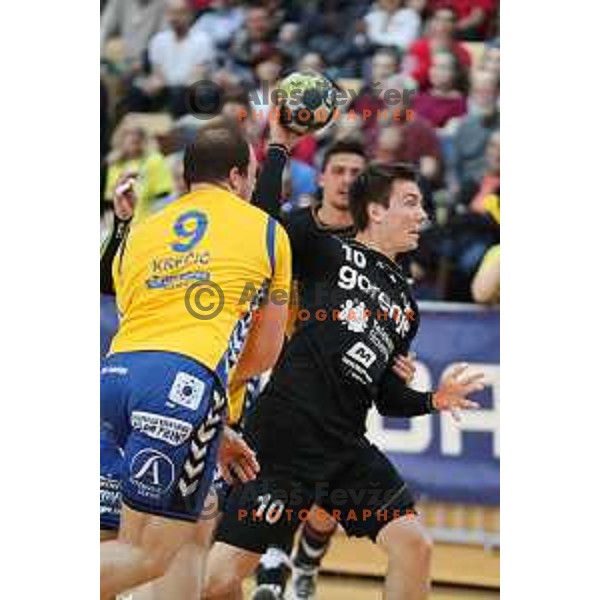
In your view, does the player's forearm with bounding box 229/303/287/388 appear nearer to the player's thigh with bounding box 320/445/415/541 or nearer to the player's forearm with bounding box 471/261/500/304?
the player's thigh with bounding box 320/445/415/541

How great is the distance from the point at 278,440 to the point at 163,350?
0.79 meters

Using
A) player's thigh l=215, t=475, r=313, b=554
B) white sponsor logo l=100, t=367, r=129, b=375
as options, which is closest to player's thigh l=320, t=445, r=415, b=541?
player's thigh l=215, t=475, r=313, b=554

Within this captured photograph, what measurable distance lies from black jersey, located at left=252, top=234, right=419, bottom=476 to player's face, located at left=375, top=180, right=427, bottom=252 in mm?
141

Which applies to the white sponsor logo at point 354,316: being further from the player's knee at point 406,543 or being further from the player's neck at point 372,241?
the player's knee at point 406,543

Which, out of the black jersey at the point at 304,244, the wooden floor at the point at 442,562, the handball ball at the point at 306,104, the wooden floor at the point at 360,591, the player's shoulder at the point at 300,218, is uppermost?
the handball ball at the point at 306,104

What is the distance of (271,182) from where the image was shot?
5.65 metres

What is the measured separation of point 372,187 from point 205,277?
0.96 meters

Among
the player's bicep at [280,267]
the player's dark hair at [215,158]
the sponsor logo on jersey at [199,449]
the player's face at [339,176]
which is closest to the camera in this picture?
the sponsor logo on jersey at [199,449]

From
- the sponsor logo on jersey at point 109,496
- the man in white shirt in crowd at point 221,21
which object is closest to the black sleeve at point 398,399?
the sponsor logo on jersey at point 109,496

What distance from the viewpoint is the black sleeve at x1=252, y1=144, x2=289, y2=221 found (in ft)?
18.4

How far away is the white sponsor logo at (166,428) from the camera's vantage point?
5.21m

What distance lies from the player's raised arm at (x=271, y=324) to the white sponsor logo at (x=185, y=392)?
0.30 m
